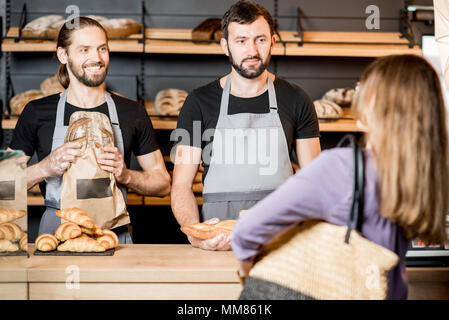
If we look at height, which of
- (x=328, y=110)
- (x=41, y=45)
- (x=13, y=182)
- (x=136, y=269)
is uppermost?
(x=41, y=45)

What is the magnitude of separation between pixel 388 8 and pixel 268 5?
785 mm

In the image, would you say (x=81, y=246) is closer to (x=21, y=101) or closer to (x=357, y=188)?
(x=357, y=188)

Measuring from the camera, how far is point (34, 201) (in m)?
2.79

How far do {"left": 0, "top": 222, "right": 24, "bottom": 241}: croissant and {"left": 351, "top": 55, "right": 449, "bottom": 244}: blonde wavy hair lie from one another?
981mm

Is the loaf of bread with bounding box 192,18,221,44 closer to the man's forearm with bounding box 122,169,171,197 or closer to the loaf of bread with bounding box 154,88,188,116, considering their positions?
the loaf of bread with bounding box 154,88,188,116

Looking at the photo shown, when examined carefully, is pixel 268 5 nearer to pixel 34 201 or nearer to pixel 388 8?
pixel 388 8

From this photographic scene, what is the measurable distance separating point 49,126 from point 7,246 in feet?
2.95

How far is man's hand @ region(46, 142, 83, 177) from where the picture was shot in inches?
80.7

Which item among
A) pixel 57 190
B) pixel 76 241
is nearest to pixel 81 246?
pixel 76 241

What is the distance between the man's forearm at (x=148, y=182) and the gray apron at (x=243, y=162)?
0.93 feet

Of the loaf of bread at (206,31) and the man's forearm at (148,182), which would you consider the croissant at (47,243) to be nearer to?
the man's forearm at (148,182)

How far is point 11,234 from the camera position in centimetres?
145
